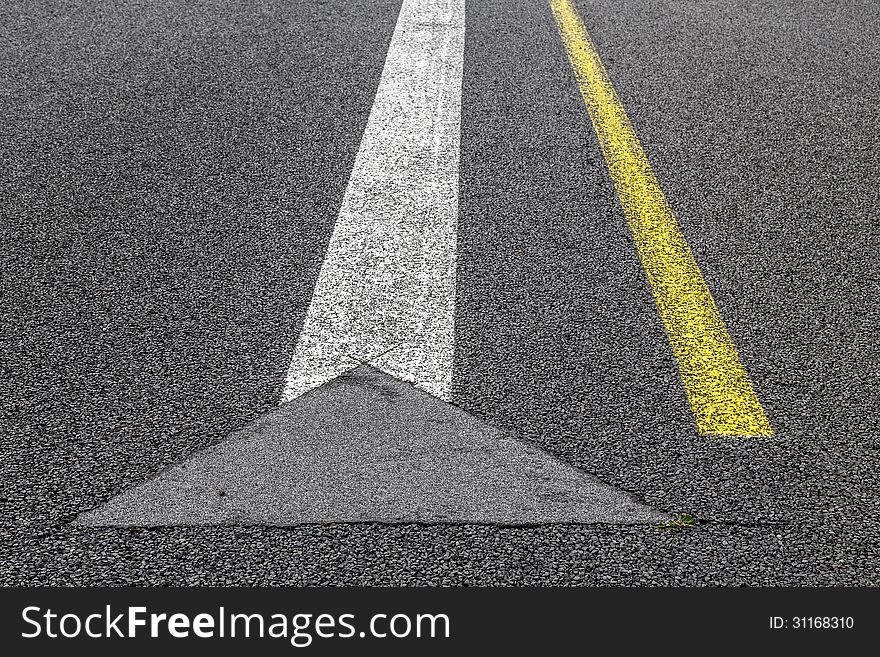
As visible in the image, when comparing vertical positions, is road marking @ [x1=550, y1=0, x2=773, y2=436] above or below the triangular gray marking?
above

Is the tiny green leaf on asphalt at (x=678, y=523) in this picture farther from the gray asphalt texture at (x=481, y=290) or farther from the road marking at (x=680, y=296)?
the road marking at (x=680, y=296)

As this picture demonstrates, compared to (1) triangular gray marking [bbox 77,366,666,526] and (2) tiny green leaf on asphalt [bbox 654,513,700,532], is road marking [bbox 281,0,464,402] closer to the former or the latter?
(1) triangular gray marking [bbox 77,366,666,526]

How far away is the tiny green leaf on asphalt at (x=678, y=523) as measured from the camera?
2449mm

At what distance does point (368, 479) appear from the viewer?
103 inches

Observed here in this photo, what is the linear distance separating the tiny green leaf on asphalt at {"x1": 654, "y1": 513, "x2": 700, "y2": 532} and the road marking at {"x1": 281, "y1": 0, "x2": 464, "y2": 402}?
78cm

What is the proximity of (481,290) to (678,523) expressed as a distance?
4.40 feet

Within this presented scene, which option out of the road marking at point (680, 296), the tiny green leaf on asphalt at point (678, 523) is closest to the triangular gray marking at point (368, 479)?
the tiny green leaf on asphalt at point (678, 523)

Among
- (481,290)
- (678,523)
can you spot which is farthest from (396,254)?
(678,523)

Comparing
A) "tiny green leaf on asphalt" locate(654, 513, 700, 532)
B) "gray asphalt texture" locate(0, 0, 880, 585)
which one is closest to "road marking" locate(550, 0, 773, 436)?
"gray asphalt texture" locate(0, 0, 880, 585)

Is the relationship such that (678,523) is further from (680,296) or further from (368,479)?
(680,296)

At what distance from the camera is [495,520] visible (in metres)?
2.47

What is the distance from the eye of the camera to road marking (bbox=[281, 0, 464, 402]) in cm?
315

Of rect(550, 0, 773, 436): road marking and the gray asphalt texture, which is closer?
the gray asphalt texture

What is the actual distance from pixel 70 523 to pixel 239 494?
41cm
